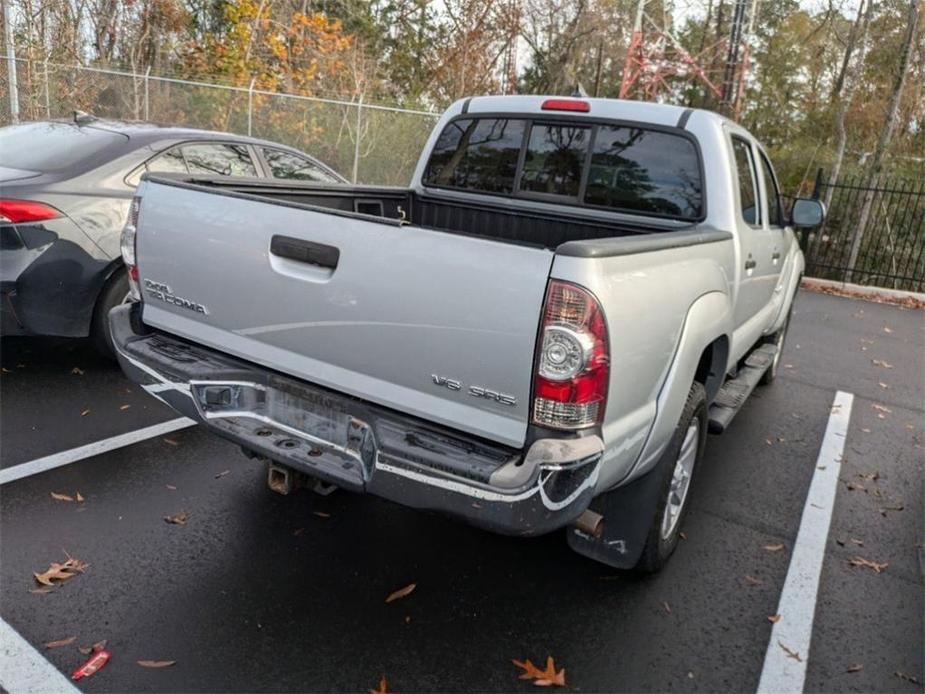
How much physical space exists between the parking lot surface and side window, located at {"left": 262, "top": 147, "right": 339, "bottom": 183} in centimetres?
243

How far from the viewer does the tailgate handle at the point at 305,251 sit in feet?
8.29

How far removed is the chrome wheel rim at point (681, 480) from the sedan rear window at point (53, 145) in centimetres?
417

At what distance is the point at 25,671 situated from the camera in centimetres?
238

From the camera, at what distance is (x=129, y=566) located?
299 cm

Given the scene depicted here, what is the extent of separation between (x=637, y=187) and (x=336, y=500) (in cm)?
232

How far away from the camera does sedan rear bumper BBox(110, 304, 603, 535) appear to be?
2221 millimetres

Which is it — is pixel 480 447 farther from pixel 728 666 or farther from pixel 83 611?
pixel 83 611

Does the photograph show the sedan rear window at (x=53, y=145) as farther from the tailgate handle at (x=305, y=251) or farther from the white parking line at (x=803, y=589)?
the white parking line at (x=803, y=589)

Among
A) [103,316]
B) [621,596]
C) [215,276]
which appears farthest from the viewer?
[103,316]

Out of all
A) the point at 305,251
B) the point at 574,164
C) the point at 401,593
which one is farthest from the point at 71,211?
the point at 401,593

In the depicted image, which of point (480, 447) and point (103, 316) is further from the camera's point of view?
point (103, 316)

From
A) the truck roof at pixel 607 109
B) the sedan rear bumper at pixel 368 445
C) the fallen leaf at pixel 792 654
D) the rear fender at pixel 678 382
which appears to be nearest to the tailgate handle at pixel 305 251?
the sedan rear bumper at pixel 368 445

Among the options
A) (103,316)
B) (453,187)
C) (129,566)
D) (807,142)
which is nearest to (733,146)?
(453,187)

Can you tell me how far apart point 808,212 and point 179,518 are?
180 inches
